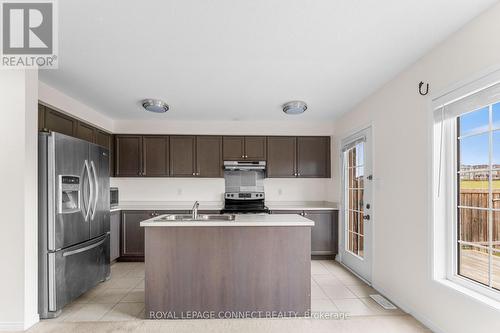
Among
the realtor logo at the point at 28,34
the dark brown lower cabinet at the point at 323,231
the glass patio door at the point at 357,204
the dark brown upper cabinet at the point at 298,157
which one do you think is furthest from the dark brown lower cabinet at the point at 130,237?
the glass patio door at the point at 357,204

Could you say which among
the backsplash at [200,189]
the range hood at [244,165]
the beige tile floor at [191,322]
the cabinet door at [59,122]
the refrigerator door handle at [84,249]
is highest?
the cabinet door at [59,122]

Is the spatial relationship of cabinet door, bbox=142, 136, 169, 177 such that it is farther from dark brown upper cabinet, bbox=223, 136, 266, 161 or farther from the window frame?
the window frame

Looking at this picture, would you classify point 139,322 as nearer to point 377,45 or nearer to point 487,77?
point 377,45

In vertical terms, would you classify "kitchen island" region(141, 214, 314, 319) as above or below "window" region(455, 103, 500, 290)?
below

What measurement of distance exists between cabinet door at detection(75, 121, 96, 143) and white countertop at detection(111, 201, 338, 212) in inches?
44.2

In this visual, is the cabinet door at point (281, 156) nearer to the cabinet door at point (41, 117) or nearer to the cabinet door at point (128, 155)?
the cabinet door at point (128, 155)

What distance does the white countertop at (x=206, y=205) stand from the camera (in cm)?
456

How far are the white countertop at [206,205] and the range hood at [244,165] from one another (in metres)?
0.68

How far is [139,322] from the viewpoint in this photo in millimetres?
2561

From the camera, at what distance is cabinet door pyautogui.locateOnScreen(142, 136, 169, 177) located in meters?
4.88

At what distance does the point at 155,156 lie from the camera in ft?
16.1

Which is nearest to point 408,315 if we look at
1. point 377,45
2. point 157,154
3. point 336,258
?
point 336,258

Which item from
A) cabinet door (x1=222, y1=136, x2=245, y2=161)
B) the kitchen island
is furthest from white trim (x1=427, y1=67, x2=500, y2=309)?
cabinet door (x1=222, y1=136, x2=245, y2=161)

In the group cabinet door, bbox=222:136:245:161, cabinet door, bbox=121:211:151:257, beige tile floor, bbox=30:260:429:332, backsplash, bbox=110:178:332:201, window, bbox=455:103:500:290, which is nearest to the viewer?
window, bbox=455:103:500:290
